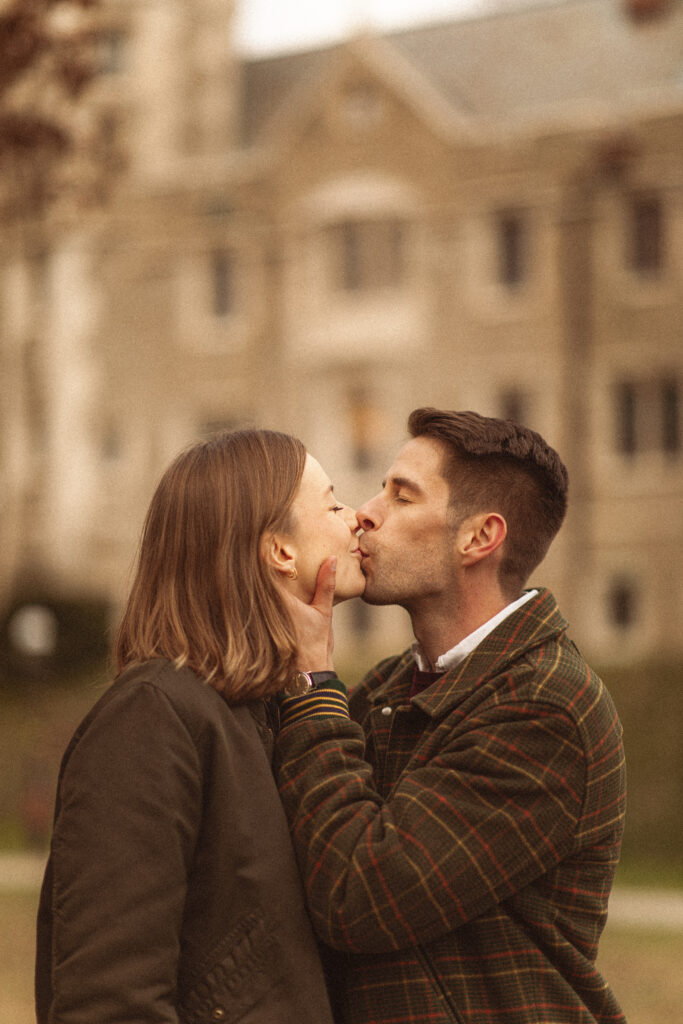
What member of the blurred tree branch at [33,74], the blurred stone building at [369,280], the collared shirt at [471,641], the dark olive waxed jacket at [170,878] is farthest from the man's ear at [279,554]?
the blurred stone building at [369,280]

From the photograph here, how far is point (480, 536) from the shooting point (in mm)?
3027

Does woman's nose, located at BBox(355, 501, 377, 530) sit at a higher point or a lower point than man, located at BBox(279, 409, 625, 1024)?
higher

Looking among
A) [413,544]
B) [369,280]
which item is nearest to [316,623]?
[413,544]

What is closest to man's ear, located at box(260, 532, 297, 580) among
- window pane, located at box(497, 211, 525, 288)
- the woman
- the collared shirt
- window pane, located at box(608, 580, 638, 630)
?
the woman

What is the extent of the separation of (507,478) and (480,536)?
16 centimetres

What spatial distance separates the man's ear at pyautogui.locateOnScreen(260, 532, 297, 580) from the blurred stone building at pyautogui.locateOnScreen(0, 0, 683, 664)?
15668 mm

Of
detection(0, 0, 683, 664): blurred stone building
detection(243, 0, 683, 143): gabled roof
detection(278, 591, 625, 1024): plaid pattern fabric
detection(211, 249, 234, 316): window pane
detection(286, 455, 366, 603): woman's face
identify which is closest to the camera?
detection(278, 591, 625, 1024): plaid pattern fabric

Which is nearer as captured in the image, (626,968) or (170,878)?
(170,878)

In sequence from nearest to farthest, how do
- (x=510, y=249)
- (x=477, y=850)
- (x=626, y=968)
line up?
A: 1. (x=477, y=850)
2. (x=626, y=968)
3. (x=510, y=249)

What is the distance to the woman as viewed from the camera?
2.32 m

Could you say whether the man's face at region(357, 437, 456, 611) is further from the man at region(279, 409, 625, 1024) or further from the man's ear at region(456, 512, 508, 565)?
the man at region(279, 409, 625, 1024)

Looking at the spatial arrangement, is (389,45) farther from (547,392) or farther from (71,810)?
(71,810)

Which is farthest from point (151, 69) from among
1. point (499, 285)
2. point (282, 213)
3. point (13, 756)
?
point (13, 756)

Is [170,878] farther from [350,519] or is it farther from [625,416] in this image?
[625,416]
